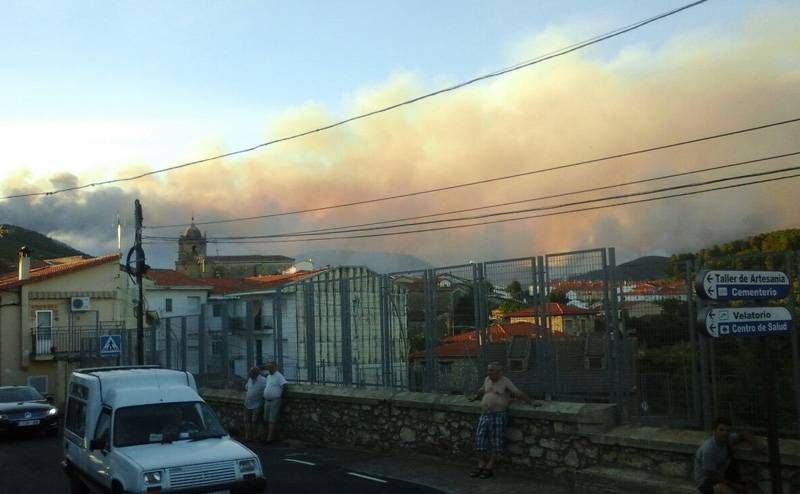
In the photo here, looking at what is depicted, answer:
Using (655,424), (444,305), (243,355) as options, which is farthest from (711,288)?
(243,355)

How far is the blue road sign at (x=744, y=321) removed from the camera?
24.6 ft

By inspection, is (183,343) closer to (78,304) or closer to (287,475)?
(287,475)

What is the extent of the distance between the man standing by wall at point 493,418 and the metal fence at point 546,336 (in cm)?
40

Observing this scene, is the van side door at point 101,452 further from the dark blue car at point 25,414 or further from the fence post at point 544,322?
the dark blue car at point 25,414

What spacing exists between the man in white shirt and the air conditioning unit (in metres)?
29.5

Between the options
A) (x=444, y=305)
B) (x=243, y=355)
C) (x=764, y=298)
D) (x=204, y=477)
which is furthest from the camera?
(x=243, y=355)

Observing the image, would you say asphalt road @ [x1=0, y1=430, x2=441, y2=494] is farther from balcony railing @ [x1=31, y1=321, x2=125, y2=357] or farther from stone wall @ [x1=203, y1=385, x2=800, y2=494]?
balcony railing @ [x1=31, y1=321, x2=125, y2=357]

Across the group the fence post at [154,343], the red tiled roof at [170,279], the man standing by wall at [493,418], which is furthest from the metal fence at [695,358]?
the red tiled roof at [170,279]

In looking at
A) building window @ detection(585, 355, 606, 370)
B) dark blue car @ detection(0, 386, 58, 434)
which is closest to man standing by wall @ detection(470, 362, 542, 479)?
building window @ detection(585, 355, 606, 370)

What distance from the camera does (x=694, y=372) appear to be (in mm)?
9969

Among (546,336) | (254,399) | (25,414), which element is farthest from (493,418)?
(25,414)

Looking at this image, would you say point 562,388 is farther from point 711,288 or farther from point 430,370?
→ point 711,288

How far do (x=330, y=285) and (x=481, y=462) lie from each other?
5913 mm

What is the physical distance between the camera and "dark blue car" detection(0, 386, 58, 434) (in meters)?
22.4
